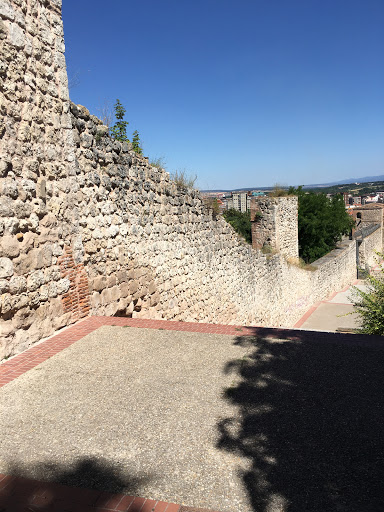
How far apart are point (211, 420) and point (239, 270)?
754 centimetres

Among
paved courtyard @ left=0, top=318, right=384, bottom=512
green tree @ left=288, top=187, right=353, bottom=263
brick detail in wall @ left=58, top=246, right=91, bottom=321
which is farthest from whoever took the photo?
green tree @ left=288, top=187, right=353, bottom=263

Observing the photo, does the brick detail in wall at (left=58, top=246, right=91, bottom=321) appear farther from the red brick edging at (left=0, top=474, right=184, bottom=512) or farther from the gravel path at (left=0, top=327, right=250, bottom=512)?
the red brick edging at (left=0, top=474, right=184, bottom=512)

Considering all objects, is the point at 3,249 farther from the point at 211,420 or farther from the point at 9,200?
the point at 211,420

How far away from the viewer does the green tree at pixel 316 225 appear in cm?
2452

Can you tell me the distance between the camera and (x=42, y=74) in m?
4.54

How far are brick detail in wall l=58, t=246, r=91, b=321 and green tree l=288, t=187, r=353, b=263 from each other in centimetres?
2124

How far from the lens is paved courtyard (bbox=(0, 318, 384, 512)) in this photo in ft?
7.09

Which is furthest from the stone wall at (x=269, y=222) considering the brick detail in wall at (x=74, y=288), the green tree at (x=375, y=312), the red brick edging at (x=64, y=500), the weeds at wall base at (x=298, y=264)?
the red brick edging at (x=64, y=500)

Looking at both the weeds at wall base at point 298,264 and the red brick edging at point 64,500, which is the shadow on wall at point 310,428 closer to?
the red brick edging at point 64,500

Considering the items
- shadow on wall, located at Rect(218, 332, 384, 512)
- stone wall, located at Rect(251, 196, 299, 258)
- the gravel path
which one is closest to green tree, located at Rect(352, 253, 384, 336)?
shadow on wall, located at Rect(218, 332, 384, 512)

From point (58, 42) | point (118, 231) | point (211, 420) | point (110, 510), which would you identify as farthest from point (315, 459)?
point (58, 42)

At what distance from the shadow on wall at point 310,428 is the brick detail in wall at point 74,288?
2.29 metres

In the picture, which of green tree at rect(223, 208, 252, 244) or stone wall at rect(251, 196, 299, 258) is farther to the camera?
green tree at rect(223, 208, 252, 244)

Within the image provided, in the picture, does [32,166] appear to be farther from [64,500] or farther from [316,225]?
[316,225]
